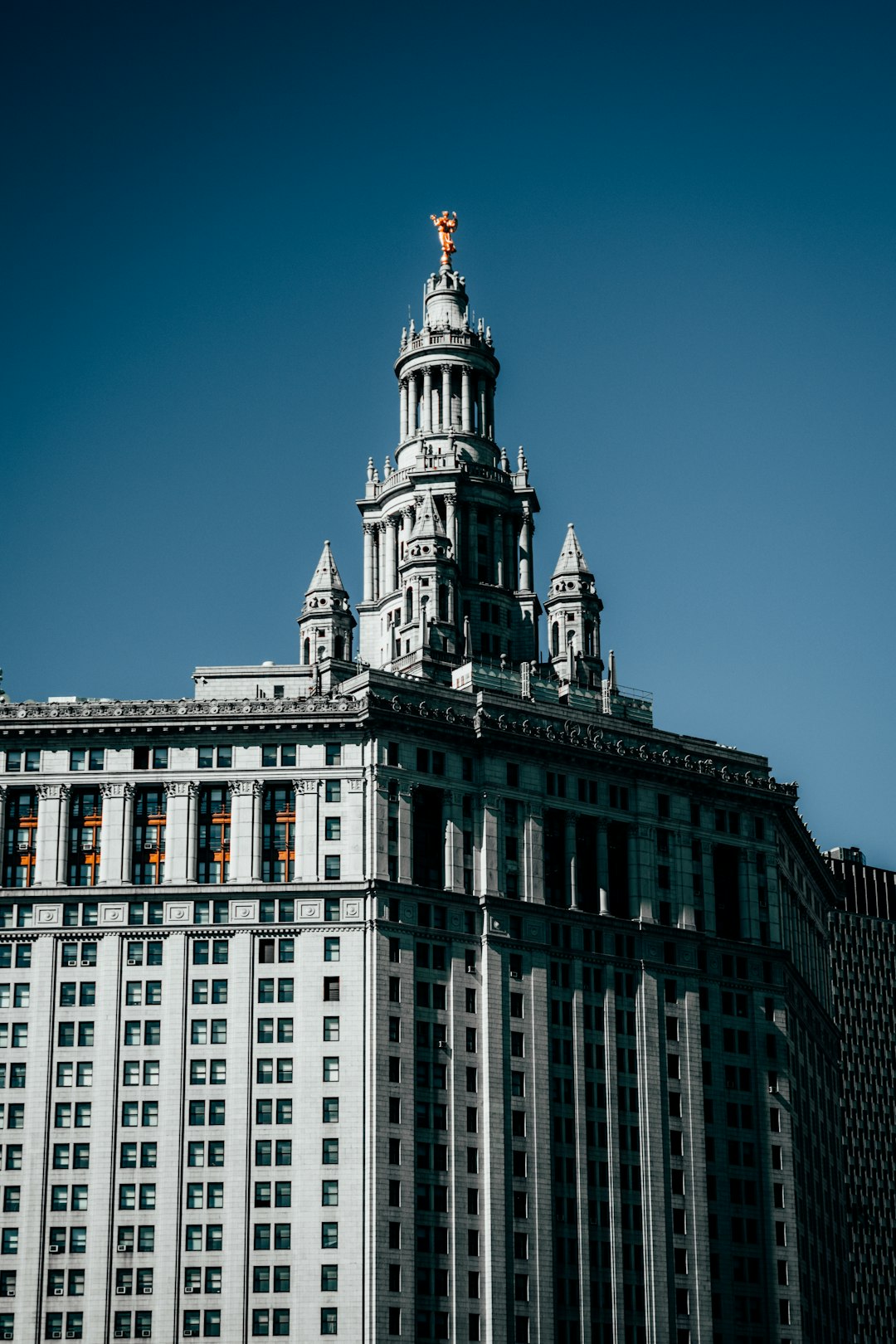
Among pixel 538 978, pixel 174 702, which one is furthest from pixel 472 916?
pixel 174 702

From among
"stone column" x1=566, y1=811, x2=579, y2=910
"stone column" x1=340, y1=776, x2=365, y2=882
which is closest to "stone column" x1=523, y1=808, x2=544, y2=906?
"stone column" x1=566, y1=811, x2=579, y2=910

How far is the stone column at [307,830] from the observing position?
18575cm

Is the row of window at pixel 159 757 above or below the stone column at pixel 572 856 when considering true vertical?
above

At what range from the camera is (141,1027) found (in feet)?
593

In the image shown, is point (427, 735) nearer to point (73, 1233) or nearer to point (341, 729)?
point (341, 729)

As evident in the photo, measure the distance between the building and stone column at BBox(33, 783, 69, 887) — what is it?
0.28 meters

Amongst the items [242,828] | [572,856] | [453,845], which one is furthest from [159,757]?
[572,856]

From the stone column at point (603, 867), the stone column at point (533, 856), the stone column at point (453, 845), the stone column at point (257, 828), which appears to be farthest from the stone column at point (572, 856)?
the stone column at point (257, 828)

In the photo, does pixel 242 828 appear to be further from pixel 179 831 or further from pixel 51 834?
pixel 51 834

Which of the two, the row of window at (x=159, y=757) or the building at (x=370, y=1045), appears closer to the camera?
the building at (x=370, y=1045)

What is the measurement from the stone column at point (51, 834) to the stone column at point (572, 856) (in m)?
42.0

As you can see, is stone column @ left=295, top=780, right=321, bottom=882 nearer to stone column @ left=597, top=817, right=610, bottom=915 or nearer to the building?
the building

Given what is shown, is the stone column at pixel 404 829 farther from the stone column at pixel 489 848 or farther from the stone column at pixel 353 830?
the stone column at pixel 489 848

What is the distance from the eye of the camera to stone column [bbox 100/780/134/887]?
186 m
